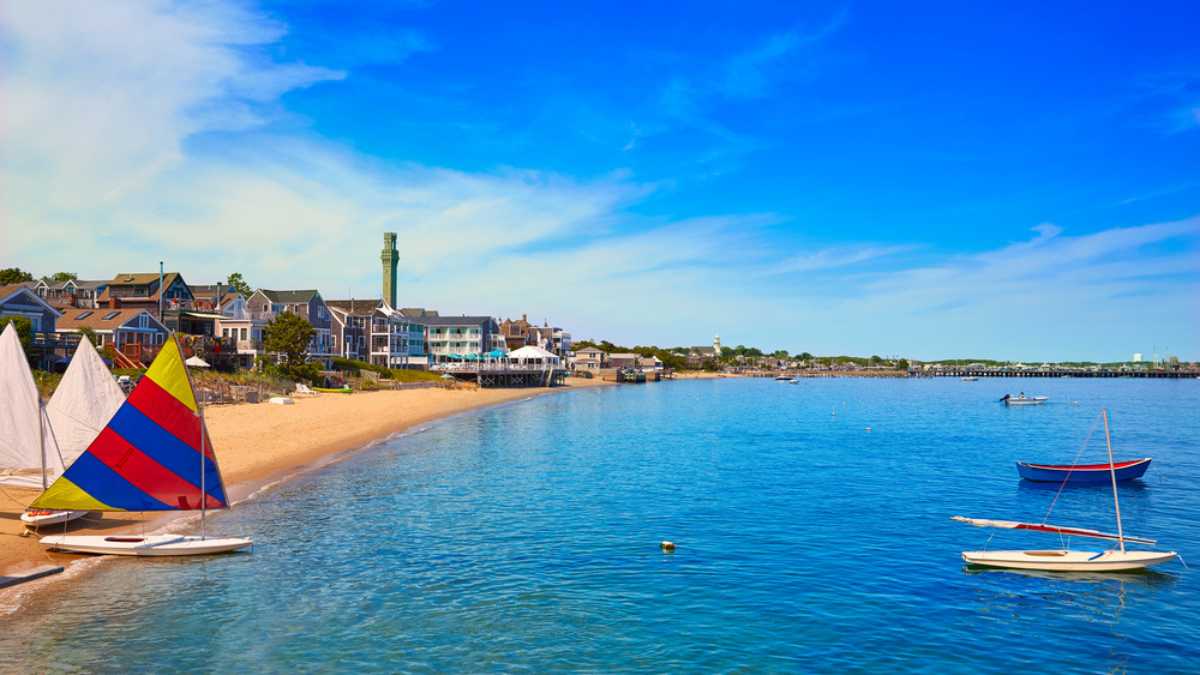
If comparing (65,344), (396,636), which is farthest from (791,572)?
(65,344)

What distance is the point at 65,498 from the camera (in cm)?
2111

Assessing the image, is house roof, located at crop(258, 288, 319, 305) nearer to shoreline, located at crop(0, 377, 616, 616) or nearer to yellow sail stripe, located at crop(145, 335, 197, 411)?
shoreline, located at crop(0, 377, 616, 616)

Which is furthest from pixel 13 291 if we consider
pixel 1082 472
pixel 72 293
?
pixel 1082 472

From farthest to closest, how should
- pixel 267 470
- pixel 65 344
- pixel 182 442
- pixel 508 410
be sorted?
pixel 508 410
pixel 65 344
pixel 267 470
pixel 182 442

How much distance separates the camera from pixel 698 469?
4425cm

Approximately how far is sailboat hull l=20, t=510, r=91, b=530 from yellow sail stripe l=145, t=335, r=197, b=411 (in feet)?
19.5

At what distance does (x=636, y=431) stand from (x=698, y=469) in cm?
2327

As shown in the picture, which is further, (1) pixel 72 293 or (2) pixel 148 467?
(1) pixel 72 293

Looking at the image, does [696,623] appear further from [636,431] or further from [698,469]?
[636,431]

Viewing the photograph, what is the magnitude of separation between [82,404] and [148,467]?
521 cm

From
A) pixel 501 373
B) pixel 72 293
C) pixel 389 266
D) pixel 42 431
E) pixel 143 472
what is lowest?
pixel 143 472

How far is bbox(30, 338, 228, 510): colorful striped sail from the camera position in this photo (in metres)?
20.8

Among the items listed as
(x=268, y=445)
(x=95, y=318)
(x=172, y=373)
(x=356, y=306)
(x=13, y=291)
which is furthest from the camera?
(x=356, y=306)

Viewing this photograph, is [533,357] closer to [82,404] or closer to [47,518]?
[82,404]
